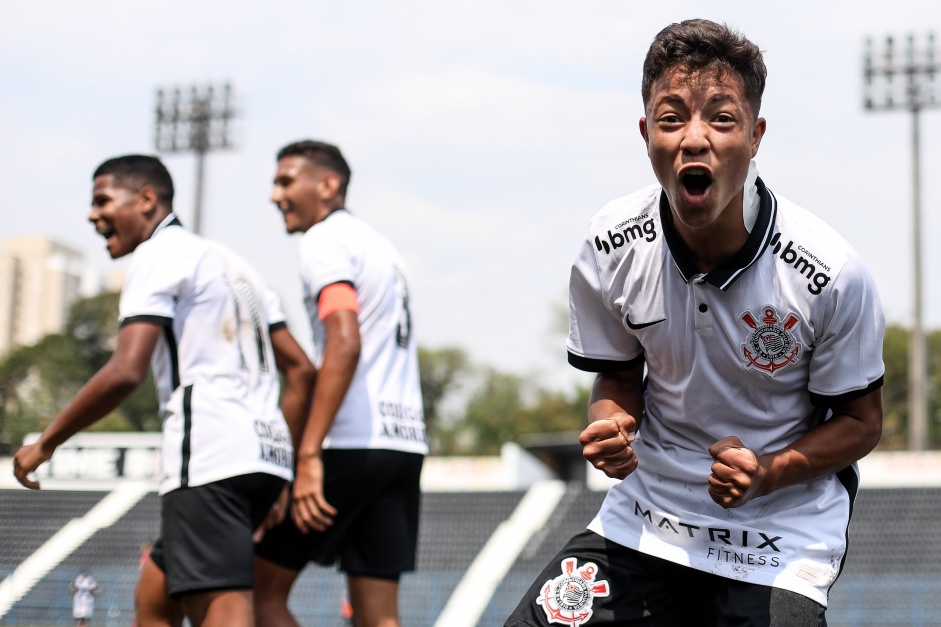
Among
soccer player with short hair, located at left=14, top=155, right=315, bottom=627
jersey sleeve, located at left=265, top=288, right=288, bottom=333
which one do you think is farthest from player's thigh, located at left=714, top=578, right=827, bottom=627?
jersey sleeve, located at left=265, top=288, right=288, bottom=333

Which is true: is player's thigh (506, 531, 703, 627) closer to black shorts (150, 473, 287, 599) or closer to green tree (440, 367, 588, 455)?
black shorts (150, 473, 287, 599)

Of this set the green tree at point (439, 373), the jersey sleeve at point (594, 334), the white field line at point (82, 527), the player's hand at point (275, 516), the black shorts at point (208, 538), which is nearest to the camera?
the jersey sleeve at point (594, 334)

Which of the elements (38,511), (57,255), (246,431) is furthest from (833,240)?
(57,255)

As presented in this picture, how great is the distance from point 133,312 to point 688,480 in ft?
7.70

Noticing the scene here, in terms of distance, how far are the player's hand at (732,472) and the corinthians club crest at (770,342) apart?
0.27 metres

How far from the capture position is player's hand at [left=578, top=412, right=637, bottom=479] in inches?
110

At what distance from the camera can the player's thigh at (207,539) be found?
4.28 metres

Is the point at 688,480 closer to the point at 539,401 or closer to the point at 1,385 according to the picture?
the point at 1,385

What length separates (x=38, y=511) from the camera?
3478 centimetres

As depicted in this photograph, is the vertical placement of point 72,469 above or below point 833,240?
below

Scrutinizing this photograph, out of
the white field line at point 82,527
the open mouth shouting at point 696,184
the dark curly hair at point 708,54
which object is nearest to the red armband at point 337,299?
the dark curly hair at point 708,54

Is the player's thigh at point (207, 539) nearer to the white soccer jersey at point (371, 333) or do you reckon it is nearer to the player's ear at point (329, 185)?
the white soccer jersey at point (371, 333)

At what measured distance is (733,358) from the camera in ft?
9.63

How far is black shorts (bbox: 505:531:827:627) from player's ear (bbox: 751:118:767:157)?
1.07 metres
